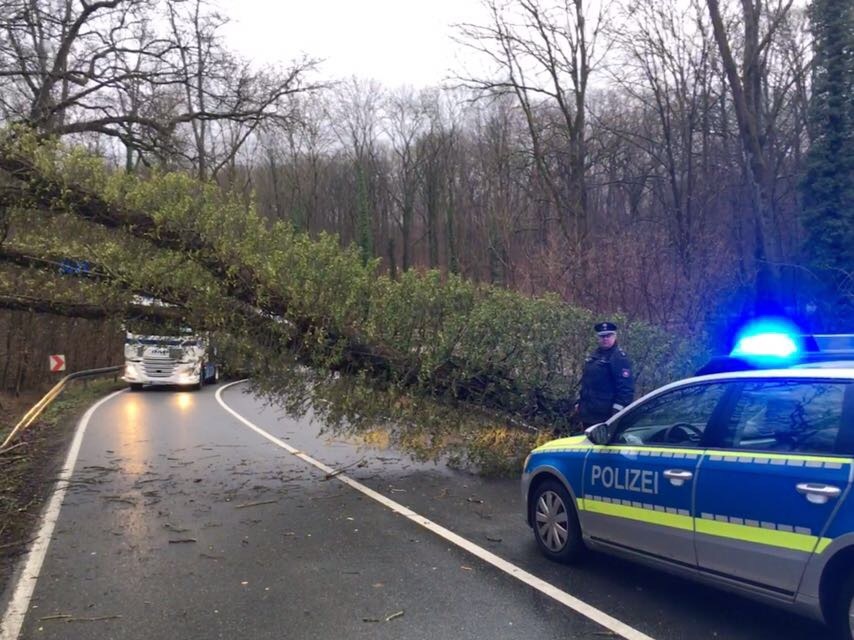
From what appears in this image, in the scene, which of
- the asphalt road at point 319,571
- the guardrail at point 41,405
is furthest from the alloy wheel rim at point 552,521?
the guardrail at point 41,405

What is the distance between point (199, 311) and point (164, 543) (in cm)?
307

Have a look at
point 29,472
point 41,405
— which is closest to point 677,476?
point 29,472

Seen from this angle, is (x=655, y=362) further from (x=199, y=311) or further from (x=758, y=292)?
(x=758, y=292)

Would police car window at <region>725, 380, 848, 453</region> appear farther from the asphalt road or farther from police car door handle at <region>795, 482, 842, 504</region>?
the asphalt road

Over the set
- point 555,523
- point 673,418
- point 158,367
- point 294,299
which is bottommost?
point 555,523

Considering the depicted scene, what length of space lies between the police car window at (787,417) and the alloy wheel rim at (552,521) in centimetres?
166

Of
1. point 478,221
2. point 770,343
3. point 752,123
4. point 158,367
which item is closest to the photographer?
point 770,343

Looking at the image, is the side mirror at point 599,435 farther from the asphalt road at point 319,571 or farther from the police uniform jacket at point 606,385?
the police uniform jacket at point 606,385

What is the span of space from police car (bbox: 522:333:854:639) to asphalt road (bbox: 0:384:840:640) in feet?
1.42

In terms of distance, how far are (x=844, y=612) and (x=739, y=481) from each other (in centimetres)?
82

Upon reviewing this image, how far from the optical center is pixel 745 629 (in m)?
4.38

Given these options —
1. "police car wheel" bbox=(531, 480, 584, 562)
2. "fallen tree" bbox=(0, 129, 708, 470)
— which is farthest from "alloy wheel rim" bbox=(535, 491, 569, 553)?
"fallen tree" bbox=(0, 129, 708, 470)

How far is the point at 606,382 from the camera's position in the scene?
24.8ft

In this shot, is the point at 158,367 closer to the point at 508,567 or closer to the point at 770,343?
the point at 508,567
